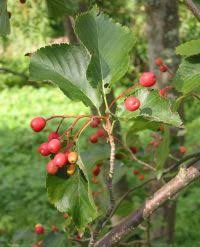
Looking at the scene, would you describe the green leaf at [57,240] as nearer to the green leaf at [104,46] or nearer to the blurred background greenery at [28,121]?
the blurred background greenery at [28,121]

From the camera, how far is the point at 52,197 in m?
1.14

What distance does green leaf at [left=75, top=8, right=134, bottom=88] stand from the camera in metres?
1.13

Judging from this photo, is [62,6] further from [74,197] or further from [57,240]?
[57,240]

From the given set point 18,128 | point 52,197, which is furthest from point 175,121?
point 18,128

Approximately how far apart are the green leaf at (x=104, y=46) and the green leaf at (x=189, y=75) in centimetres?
13

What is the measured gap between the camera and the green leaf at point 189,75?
1.17 metres

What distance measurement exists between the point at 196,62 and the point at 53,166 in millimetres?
387

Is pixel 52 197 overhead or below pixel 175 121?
below

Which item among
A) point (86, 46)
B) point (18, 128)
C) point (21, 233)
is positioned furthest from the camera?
point (18, 128)

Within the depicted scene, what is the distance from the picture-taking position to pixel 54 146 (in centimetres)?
106

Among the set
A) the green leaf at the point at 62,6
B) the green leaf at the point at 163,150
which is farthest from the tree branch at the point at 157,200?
the green leaf at the point at 62,6

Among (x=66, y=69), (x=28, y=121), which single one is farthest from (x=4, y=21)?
(x=28, y=121)

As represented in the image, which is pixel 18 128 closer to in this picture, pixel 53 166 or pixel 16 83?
pixel 16 83

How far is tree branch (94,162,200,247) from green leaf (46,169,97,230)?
0.06 metres
